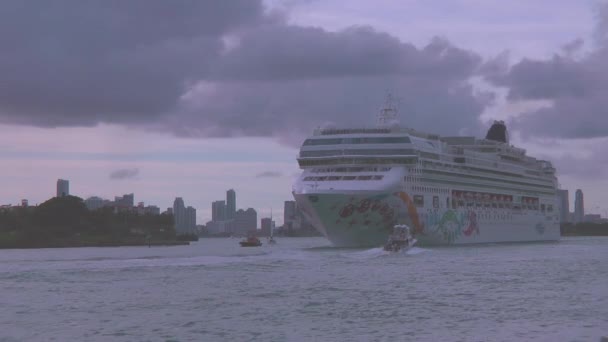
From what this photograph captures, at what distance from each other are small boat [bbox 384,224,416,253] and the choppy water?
18.8 metres

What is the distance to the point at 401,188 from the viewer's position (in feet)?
346

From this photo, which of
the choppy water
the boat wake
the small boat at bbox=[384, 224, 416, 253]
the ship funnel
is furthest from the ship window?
the ship funnel

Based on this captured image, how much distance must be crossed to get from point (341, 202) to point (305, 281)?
38976mm

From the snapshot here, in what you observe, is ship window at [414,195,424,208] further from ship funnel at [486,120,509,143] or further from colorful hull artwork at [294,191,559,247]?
ship funnel at [486,120,509,143]

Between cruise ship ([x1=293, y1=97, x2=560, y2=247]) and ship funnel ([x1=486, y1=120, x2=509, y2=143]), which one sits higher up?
ship funnel ([x1=486, y1=120, x2=509, y2=143])

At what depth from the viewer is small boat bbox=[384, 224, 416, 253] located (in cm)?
9584

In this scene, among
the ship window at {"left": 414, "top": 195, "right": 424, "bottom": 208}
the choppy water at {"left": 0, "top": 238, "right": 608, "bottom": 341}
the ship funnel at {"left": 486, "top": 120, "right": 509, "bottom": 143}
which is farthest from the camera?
the ship funnel at {"left": 486, "top": 120, "right": 509, "bottom": 143}

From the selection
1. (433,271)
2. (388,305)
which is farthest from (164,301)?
(433,271)

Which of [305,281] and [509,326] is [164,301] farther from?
[509,326]

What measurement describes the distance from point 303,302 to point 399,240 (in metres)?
50.3

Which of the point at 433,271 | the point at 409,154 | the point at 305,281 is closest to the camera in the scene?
the point at 305,281

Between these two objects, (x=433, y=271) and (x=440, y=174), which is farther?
(x=440, y=174)

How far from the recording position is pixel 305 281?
60.8 metres

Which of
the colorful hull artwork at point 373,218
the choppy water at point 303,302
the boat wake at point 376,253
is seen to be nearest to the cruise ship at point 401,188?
the colorful hull artwork at point 373,218
